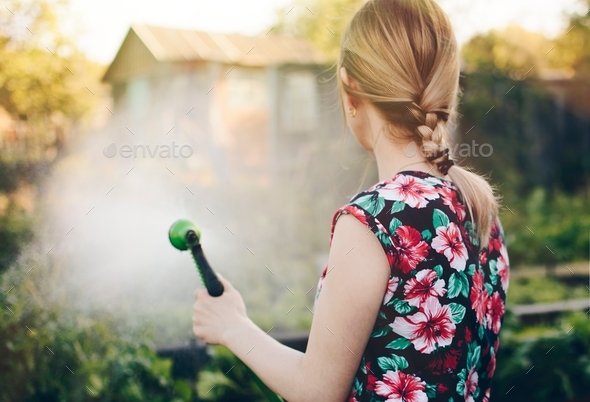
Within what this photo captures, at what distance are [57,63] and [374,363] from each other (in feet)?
7.71

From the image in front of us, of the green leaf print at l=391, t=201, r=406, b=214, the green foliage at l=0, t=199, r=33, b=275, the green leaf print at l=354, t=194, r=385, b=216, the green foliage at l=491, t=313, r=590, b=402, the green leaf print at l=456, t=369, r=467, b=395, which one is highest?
the green foliage at l=0, t=199, r=33, b=275

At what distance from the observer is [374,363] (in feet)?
3.32

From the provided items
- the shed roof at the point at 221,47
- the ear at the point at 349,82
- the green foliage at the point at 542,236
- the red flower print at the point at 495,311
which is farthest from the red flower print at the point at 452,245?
the green foliage at the point at 542,236

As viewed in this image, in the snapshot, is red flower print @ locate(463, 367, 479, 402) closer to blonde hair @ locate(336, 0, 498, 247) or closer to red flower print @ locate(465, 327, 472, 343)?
red flower print @ locate(465, 327, 472, 343)

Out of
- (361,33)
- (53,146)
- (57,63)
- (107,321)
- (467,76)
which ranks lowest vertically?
(467,76)

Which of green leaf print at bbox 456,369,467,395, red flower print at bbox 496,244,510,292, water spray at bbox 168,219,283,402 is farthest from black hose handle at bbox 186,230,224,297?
red flower print at bbox 496,244,510,292

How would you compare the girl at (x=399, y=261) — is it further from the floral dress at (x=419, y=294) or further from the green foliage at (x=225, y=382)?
the green foliage at (x=225, y=382)

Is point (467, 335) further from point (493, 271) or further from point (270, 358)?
point (270, 358)

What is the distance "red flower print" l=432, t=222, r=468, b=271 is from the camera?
0.99 meters

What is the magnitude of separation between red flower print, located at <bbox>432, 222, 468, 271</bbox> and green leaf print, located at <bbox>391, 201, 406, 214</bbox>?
3.3 inches

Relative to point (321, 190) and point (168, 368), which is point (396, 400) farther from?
point (321, 190)

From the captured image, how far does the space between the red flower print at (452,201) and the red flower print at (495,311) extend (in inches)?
9.5

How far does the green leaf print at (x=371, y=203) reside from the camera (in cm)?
96

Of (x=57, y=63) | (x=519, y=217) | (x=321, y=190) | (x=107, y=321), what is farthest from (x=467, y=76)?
(x=107, y=321)
